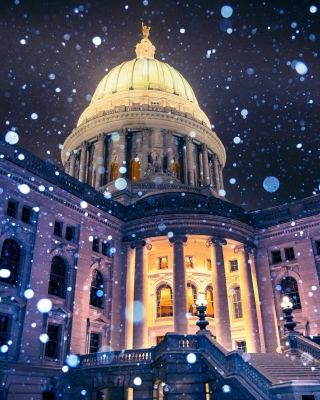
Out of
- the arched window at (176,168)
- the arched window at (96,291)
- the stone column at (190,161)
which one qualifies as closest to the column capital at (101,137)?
the arched window at (176,168)

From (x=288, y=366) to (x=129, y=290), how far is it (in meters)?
14.0

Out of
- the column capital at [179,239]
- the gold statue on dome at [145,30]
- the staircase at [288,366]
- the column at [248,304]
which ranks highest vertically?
the gold statue on dome at [145,30]

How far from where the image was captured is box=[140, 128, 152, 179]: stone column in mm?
49062

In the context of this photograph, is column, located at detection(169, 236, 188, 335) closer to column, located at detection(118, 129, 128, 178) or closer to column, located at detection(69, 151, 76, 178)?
column, located at detection(118, 129, 128, 178)

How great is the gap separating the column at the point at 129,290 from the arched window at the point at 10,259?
9943 mm

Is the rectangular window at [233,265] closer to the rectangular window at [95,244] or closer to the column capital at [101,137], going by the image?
the rectangular window at [95,244]

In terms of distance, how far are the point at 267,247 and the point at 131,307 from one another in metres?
13.2

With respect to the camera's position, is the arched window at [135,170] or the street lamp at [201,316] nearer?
the street lamp at [201,316]

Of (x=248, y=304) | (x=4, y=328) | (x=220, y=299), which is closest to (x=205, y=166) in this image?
(x=248, y=304)

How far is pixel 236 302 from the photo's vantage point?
36219mm

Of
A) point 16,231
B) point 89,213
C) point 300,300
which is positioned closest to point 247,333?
point 300,300

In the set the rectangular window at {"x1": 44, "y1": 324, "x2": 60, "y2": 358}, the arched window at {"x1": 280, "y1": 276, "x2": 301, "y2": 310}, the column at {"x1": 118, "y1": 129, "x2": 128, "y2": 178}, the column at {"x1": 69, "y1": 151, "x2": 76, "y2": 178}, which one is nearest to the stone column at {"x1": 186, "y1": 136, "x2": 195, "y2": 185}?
the column at {"x1": 118, "y1": 129, "x2": 128, "y2": 178}

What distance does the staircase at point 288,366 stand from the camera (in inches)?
821

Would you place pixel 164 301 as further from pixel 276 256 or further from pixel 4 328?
pixel 4 328
